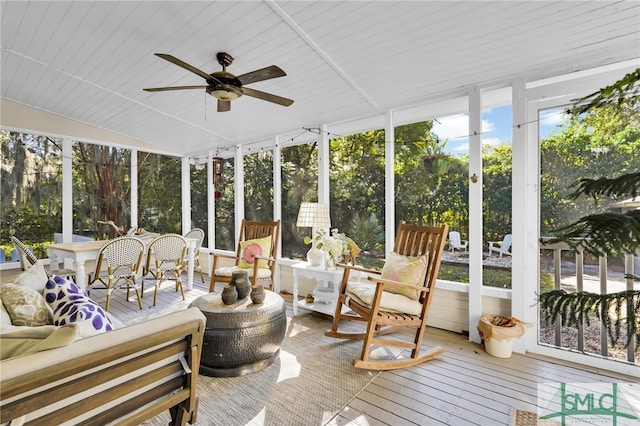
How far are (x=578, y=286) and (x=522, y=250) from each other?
561 millimetres

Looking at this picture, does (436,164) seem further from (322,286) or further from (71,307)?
(71,307)

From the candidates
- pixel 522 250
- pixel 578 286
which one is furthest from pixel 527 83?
pixel 578 286

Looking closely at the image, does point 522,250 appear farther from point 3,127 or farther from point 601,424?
point 3,127

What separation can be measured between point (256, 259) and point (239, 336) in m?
1.56

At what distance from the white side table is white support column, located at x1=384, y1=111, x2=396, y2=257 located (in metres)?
0.75

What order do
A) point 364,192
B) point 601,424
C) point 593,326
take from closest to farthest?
point 601,424
point 593,326
point 364,192

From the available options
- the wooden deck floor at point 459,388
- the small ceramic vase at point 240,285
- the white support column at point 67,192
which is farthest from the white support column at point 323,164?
the white support column at point 67,192

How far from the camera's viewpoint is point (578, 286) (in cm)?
275

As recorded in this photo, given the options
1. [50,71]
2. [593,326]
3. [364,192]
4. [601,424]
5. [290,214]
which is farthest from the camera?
[290,214]

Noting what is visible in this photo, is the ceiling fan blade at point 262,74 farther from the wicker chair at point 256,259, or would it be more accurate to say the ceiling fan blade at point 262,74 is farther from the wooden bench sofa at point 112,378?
the wicker chair at point 256,259

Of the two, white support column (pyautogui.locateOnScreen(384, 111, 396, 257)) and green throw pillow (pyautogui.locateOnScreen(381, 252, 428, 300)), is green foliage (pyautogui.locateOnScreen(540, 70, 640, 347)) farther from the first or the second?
white support column (pyautogui.locateOnScreen(384, 111, 396, 257))

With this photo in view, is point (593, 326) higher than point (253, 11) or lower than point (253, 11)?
lower

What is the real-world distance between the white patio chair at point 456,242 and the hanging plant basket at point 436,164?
2.20 ft

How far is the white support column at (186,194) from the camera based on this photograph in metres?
6.45
